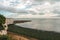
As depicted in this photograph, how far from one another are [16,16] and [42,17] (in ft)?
2.65

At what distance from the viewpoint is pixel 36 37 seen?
193 inches

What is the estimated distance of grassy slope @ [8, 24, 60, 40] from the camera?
486 cm

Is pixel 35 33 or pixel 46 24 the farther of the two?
pixel 46 24

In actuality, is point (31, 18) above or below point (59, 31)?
above

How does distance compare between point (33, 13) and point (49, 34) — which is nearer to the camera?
point (49, 34)

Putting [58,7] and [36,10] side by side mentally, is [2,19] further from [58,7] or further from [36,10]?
[58,7]

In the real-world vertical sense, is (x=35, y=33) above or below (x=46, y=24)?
below

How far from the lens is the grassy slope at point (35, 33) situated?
4858mm

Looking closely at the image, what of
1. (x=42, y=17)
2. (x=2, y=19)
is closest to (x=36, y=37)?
(x=42, y=17)

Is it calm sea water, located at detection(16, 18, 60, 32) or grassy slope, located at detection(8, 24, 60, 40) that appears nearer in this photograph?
grassy slope, located at detection(8, 24, 60, 40)

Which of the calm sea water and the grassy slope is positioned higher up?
the calm sea water

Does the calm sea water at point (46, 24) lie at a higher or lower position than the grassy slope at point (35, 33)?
higher

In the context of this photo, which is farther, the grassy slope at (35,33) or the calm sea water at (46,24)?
the calm sea water at (46,24)

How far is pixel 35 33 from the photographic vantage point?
16.5ft
